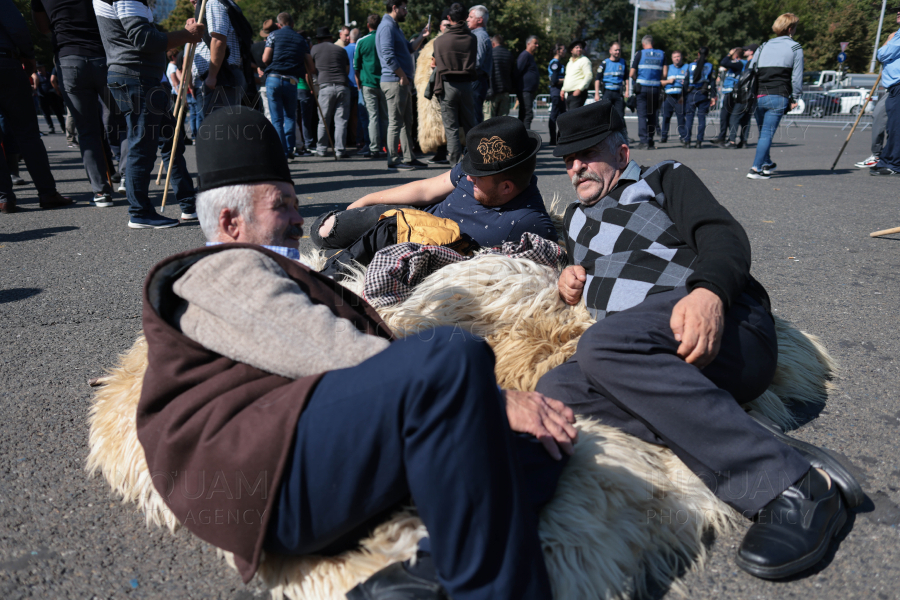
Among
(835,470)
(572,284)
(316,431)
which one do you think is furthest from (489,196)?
(316,431)

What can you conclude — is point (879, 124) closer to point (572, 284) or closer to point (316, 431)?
point (572, 284)

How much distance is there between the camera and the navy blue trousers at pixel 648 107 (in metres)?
12.0

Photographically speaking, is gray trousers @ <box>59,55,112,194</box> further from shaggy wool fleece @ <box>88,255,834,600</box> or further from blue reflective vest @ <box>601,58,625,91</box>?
blue reflective vest @ <box>601,58,625,91</box>

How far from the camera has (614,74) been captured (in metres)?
11.6

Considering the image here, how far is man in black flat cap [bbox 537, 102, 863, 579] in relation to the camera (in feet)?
5.74

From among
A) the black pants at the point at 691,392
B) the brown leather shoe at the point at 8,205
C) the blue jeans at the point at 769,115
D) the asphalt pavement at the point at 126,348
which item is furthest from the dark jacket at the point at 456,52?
the black pants at the point at 691,392

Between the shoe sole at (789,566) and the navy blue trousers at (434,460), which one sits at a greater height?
the navy blue trousers at (434,460)

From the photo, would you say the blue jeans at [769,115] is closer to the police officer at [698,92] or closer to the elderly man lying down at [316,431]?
the police officer at [698,92]

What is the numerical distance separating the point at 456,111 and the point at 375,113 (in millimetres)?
1853

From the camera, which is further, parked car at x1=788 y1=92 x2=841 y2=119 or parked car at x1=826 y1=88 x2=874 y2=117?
parked car at x1=788 y1=92 x2=841 y2=119

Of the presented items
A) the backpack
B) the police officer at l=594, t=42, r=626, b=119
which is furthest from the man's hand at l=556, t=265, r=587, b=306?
the police officer at l=594, t=42, r=626, b=119

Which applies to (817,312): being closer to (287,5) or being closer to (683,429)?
(683,429)

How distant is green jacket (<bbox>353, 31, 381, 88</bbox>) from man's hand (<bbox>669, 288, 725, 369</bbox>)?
8.00m

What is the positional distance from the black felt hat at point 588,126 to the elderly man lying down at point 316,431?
52.3 inches
